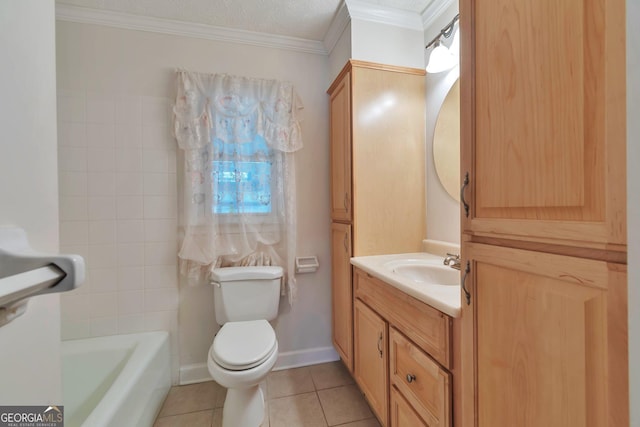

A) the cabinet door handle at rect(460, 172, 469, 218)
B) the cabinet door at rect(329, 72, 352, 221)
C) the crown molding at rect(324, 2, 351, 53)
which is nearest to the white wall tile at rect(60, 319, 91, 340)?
the cabinet door at rect(329, 72, 352, 221)

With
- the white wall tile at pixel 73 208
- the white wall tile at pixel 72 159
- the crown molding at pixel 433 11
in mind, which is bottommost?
the white wall tile at pixel 73 208

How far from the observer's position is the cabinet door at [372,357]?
1219mm

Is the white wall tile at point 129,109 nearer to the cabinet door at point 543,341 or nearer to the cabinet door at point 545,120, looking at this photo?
the cabinet door at point 545,120

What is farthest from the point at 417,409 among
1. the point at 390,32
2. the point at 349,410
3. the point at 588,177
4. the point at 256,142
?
the point at 390,32

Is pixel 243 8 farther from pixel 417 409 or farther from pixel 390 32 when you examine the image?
pixel 417 409

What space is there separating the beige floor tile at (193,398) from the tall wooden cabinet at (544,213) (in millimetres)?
1502

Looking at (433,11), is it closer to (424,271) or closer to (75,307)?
(424,271)

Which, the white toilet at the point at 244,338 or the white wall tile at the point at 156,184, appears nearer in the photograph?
the white toilet at the point at 244,338

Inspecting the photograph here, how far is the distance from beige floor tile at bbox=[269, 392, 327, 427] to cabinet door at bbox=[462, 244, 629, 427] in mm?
996

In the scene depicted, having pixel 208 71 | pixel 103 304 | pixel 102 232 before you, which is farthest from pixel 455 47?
pixel 103 304

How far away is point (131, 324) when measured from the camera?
1.75 m

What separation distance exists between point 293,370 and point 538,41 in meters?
2.16

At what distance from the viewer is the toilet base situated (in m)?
1.34

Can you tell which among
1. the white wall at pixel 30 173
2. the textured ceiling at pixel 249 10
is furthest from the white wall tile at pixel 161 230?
the textured ceiling at pixel 249 10
